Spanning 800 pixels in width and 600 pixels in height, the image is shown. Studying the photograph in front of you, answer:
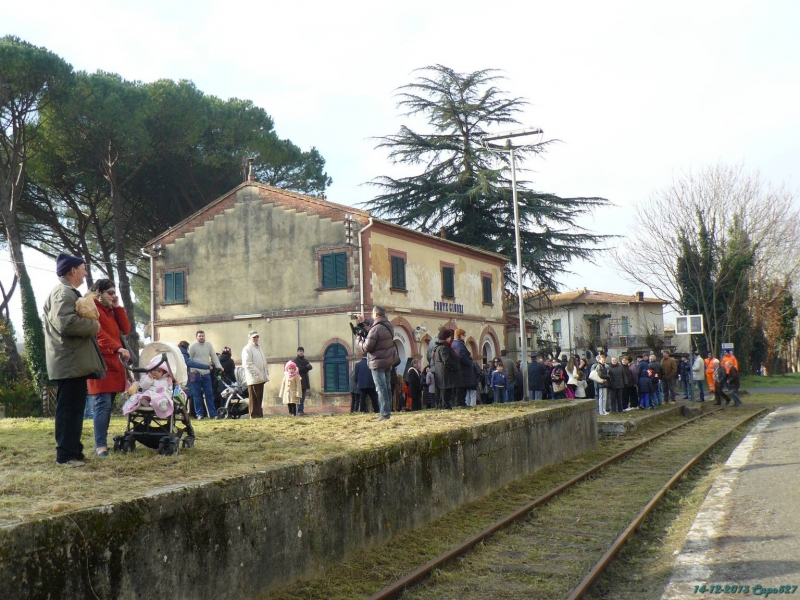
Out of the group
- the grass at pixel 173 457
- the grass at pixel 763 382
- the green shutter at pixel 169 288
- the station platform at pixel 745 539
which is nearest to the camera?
the grass at pixel 173 457

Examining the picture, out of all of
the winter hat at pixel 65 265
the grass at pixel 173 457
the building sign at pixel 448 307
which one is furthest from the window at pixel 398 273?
the winter hat at pixel 65 265

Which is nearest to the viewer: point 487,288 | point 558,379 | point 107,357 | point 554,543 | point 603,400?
point 107,357

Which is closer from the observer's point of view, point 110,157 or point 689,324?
point 689,324

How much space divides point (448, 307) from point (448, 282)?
99cm

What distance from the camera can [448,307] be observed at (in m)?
33.3

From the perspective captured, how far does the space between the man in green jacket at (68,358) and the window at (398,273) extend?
76.9 ft

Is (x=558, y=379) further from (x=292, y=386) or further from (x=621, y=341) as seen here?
(x=621, y=341)

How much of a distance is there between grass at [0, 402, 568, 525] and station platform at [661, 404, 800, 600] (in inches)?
105

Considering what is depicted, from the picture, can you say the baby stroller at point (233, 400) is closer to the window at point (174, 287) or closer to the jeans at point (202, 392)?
Result: the jeans at point (202, 392)

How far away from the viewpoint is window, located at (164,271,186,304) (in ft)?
103

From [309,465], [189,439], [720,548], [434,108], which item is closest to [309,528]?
[309,465]

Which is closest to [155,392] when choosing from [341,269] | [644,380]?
[644,380]

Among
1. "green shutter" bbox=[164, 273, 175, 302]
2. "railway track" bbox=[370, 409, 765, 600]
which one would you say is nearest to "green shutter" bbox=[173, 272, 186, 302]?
"green shutter" bbox=[164, 273, 175, 302]

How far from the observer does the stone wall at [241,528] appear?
4.05 m
